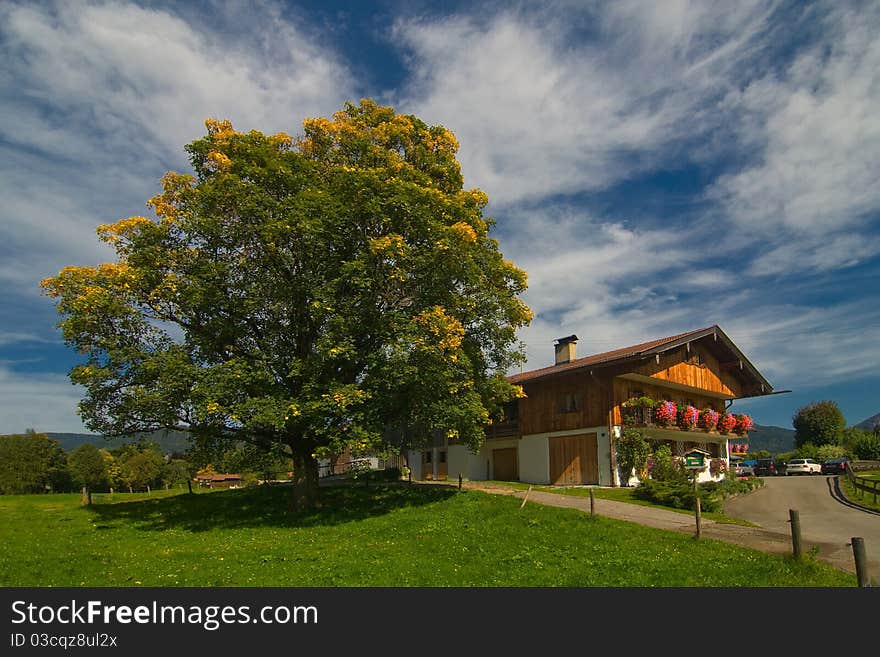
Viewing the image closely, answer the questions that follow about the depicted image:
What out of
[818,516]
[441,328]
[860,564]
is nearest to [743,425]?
[818,516]

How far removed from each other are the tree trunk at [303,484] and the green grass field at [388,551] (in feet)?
3.16

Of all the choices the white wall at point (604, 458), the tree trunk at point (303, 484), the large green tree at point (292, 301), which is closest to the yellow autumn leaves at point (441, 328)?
the large green tree at point (292, 301)

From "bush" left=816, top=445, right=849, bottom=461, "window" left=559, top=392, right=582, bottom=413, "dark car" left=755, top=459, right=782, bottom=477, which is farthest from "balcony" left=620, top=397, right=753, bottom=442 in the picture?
"bush" left=816, top=445, right=849, bottom=461

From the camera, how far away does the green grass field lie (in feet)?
42.2

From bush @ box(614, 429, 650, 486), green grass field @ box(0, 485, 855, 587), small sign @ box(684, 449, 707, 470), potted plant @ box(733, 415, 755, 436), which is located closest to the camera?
green grass field @ box(0, 485, 855, 587)

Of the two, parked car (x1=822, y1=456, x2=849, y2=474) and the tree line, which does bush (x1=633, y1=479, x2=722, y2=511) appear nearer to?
parked car (x1=822, y1=456, x2=849, y2=474)

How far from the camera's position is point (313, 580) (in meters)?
12.9

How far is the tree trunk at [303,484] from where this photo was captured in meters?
24.5

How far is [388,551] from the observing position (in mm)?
16047

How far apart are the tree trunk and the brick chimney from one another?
2281 centimetres

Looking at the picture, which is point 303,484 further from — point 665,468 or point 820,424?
point 820,424

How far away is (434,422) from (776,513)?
53.4 feet

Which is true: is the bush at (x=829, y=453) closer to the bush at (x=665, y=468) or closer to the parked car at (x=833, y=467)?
the parked car at (x=833, y=467)
